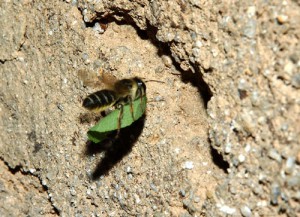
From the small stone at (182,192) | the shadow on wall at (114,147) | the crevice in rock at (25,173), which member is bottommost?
the crevice in rock at (25,173)

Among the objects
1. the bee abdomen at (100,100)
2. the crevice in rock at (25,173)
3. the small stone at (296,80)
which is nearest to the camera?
the small stone at (296,80)

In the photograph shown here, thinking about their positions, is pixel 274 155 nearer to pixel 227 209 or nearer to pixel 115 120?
pixel 227 209

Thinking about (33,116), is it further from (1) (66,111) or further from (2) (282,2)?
(2) (282,2)

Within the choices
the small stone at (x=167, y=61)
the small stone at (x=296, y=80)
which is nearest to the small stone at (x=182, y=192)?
the small stone at (x=167, y=61)

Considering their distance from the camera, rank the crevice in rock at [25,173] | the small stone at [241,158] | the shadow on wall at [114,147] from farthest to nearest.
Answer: the crevice in rock at [25,173] < the shadow on wall at [114,147] < the small stone at [241,158]

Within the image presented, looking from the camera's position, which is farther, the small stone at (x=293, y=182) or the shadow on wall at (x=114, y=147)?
the shadow on wall at (x=114, y=147)

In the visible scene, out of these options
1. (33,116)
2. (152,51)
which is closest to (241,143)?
(152,51)

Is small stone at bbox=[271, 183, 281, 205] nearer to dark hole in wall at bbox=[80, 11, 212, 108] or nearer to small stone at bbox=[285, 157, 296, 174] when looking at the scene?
small stone at bbox=[285, 157, 296, 174]

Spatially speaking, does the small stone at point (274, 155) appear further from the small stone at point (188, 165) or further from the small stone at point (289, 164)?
the small stone at point (188, 165)

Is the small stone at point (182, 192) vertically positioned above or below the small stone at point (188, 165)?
below
